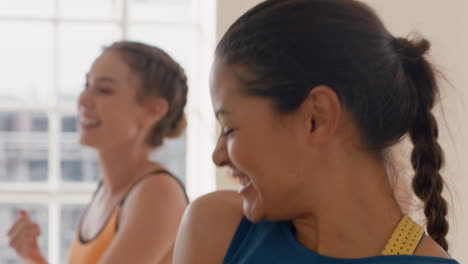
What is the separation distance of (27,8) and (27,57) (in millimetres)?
248

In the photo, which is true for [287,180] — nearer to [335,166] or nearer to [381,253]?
[335,166]

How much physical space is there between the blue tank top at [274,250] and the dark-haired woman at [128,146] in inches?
29.8

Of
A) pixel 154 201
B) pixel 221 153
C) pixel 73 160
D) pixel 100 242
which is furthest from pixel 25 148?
pixel 221 153

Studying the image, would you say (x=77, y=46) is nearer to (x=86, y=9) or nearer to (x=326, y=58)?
(x=86, y=9)

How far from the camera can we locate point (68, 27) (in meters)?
3.66

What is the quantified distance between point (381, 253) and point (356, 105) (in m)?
0.22

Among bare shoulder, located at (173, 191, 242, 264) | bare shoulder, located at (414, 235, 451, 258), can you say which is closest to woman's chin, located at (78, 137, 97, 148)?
bare shoulder, located at (173, 191, 242, 264)

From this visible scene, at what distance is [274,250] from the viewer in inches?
42.6

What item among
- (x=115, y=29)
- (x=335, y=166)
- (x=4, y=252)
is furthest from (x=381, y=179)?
(x=4, y=252)

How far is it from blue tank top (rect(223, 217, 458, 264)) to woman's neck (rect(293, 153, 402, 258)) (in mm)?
23

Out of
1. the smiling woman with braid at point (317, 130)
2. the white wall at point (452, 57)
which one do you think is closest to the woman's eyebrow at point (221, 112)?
the smiling woman with braid at point (317, 130)

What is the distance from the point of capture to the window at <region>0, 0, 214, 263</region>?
364cm

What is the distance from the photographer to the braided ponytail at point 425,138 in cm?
110

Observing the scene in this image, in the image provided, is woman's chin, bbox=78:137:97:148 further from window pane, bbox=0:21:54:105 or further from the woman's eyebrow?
window pane, bbox=0:21:54:105
